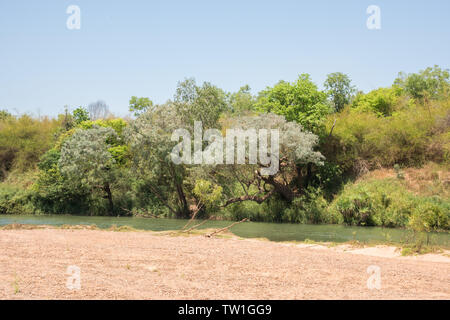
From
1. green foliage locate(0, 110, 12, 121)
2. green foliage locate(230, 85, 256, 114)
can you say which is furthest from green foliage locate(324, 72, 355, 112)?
green foliage locate(0, 110, 12, 121)

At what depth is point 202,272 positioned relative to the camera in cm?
1060

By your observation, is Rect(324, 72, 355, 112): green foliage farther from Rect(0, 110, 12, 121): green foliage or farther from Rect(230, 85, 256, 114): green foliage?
Rect(0, 110, 12, 121): green foliage

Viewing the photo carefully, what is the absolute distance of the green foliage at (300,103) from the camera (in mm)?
32656

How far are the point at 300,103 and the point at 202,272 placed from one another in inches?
970

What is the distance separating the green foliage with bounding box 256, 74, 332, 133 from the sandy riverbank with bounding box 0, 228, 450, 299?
60.9ft

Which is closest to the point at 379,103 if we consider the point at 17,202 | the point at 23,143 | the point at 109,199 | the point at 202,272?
the point at 109,199

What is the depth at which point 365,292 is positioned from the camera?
8883 millimetres

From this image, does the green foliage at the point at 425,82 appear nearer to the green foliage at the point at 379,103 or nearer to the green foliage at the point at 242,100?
the green foliage at the point at 379,103

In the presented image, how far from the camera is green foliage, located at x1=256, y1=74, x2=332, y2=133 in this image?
3266cm

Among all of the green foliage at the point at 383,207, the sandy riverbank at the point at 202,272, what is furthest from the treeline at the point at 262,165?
the sandy riverbank at the point at 202,272

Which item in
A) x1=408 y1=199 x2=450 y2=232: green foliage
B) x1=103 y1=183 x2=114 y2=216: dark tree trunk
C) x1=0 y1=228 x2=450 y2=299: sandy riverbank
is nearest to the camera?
x1=0 y1=228 x2=450 y2=299: sandy riverbank

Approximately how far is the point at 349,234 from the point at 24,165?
34605 mm

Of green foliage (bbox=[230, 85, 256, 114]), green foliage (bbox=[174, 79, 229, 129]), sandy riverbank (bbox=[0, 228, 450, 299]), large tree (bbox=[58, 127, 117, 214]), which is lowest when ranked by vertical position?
sandy riverbank (bbox=[0, 228, 450, 299])
